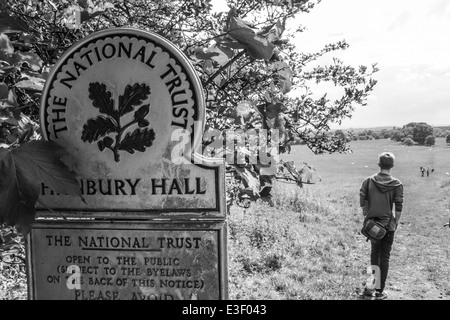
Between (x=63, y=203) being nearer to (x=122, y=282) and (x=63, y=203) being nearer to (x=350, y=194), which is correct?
(x=122, y=282)

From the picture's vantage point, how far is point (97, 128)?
1.79 meters

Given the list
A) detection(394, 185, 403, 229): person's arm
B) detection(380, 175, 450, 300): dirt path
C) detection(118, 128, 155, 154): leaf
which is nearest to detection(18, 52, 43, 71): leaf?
detection(118, 128, 155, 154): leaf

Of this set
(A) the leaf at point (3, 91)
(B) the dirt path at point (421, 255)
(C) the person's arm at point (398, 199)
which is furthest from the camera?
(B) the dirt path at point (421, 255)

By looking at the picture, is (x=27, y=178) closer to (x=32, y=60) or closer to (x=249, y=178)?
(x=32, y=60)

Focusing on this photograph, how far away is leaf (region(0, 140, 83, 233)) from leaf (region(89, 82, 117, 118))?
25 cm

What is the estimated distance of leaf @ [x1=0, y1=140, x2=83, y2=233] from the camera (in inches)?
59.1

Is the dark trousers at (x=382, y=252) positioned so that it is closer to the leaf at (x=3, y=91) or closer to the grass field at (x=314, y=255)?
the grass field at (x=314, y=255)

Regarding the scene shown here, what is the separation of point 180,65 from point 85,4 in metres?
0.69

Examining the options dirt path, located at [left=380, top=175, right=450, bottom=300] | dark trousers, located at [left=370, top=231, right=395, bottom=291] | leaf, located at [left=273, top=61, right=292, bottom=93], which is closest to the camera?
leaf, located at [left=273, top=61, right=292, bottom=93]

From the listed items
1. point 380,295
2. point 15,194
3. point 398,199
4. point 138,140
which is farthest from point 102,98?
point 380,295

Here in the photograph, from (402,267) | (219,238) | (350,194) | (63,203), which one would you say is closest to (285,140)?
(219,238)

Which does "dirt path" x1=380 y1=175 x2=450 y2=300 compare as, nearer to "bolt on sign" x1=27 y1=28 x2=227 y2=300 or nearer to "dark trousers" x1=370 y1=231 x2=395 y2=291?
"dark trousers" x1=370 y1=231 x2=395 y2=291

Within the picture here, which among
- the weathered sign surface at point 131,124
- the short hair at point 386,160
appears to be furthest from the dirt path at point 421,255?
the weathered sign surface at point 131,124

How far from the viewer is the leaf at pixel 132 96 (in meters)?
1.74
